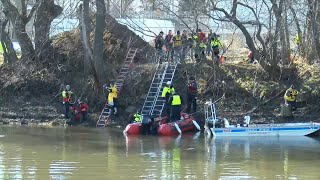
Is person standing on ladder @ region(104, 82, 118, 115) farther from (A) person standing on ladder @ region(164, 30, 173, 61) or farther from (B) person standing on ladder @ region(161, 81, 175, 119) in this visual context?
(A) person standing on ladder @ region(164, 30, 173, 61)

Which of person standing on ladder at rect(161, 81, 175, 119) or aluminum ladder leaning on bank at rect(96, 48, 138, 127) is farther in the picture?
aluminum ladder leaning on bank at rect(96, 48, 138, 127)

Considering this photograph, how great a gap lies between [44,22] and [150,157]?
1719 cm

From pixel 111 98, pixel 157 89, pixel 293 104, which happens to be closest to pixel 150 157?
pixel 111 98

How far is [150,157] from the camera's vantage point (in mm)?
21953

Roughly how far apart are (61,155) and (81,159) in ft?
4.48

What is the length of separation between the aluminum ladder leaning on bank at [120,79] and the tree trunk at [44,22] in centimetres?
439

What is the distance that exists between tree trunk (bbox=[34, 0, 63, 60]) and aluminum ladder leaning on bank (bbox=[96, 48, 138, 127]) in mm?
4393

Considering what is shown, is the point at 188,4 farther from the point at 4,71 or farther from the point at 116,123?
the point at 4,71

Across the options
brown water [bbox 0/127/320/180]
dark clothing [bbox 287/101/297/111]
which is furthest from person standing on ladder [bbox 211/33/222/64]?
brown water [bbox 0/127/320/180]

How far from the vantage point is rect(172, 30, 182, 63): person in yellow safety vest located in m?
35.1

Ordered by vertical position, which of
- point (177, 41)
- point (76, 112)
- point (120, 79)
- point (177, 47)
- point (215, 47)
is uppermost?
point (177, 41)

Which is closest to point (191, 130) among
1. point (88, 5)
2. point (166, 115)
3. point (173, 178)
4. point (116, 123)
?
point (166, 115)

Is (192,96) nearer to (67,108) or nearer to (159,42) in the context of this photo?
(159,42)

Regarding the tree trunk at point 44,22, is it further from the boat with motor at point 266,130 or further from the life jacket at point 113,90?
the boat with motor at point 266,130
